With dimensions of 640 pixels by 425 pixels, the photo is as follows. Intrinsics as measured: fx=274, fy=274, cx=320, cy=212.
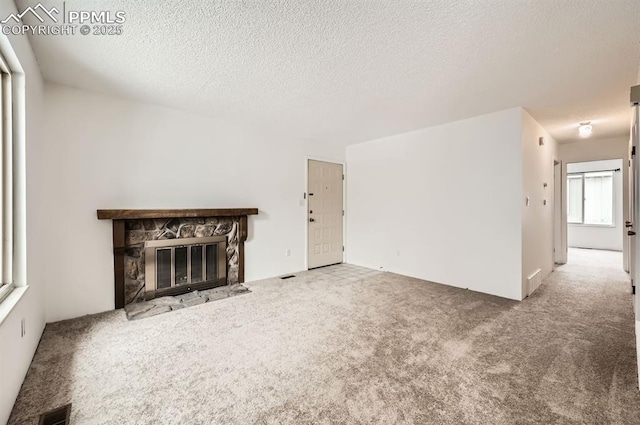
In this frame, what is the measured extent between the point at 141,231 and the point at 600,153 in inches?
307

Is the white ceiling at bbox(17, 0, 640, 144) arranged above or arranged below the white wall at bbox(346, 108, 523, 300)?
above

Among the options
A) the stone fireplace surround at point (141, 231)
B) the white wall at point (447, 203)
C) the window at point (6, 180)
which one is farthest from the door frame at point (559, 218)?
the window at point (6, 180)

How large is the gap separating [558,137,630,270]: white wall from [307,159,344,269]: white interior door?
A: 4.52m

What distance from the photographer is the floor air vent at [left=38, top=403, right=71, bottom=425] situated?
1479 millimetres

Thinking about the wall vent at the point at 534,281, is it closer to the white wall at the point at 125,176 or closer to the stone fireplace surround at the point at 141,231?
the white wall at the point at 125,176

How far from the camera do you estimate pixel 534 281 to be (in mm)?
3764

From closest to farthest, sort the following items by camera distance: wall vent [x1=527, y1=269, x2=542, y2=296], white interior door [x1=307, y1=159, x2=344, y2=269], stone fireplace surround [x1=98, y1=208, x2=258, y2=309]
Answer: stone fireplace surround [x1=98, y1=208, x2=258, y2=309]
wall vent [x1=527, y1=269, x2=542, y2=296]
white interior door [x1=307, y1=159, x2=344, y2=269]

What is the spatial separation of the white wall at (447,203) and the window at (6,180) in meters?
4.46

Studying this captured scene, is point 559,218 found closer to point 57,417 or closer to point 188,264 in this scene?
point 188,264

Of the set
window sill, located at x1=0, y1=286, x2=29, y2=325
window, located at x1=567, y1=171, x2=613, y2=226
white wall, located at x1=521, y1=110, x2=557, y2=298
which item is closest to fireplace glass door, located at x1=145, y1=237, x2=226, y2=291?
window sill, located at x1=0, y1=286, x2=29, y2=325

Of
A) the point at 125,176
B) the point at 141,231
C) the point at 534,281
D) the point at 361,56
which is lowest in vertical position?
the point at 534,281

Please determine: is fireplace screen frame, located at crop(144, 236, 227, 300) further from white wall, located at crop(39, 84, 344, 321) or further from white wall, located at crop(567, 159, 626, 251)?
white wall, located at crop(567, 159, 626, 251)

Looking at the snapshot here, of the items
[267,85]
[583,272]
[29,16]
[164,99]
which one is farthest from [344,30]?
[583,272]

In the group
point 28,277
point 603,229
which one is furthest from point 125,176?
point 603,229
